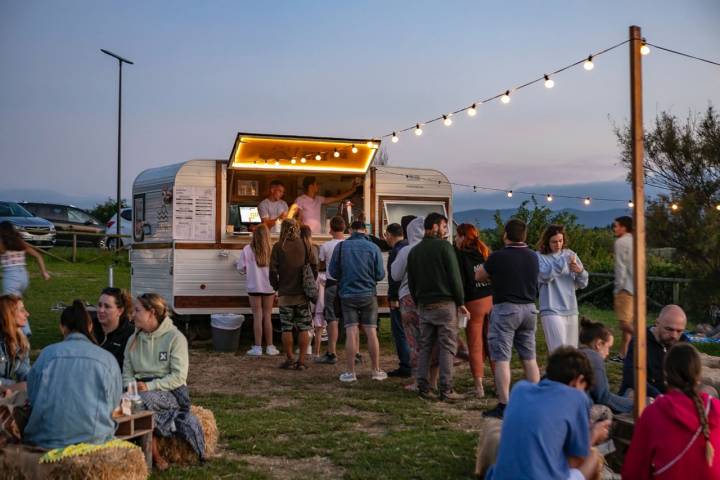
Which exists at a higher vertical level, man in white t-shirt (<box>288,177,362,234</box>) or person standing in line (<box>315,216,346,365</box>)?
man in white t-shirt (<box>288,177,362,234</box>)

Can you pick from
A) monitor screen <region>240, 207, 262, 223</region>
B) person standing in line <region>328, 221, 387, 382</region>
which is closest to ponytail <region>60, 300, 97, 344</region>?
person standing in line <region>328, 221, 387, 382</region>

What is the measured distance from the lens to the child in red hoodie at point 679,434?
147 inches

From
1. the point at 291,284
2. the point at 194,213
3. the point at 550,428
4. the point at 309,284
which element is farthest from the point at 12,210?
the point at 550,428

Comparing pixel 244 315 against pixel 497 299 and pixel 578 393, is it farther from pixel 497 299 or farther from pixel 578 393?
pixel 578 393

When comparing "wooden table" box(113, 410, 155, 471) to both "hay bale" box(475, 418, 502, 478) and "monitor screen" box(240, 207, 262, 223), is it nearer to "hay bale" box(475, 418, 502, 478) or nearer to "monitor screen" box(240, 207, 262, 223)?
"hay bale" box(475, 418, 502, 478)

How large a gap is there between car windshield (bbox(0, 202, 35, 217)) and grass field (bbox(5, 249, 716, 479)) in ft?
49.8

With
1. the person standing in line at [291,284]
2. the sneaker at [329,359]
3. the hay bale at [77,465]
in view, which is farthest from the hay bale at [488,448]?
the sneaker at [329,359]

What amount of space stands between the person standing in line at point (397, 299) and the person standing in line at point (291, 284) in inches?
41.4

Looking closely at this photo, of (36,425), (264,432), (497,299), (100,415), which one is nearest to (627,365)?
(497,299)

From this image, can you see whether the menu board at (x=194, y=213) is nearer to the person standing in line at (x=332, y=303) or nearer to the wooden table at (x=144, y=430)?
the person standing in line at (x=332, y=303)

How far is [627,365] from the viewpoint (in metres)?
5.66

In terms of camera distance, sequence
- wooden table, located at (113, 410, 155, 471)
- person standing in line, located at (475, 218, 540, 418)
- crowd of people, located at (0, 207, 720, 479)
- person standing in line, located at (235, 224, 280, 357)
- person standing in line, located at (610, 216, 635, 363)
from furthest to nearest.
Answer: person standing in line, located at (235, 224, 280, 357)
person standing in line, located at (610, 216, 635, 363)
person standing in line, located at (475, 218, 540, 418)
wooden table, located at (113, 410, 155, 471)
crowd of people, located at (0, 207, 720, 479)

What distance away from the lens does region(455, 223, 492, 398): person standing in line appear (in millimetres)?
8086

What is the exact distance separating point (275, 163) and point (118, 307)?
18.7 ft
